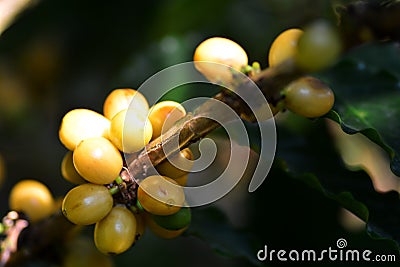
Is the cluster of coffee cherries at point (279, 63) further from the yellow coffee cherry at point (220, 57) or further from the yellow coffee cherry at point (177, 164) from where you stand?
the yellow coffee cherry at point (177, 164)

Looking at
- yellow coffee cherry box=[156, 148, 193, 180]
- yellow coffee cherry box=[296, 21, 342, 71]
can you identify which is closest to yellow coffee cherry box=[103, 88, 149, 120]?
yellow coffee cherry box=[156, 148, 193, 180]

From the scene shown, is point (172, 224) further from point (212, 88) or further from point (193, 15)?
point (193, 15)

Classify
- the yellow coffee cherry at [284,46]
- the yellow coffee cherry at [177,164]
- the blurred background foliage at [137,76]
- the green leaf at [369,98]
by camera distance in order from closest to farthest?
the yellow coffee cherry at [284,46] < the yellow coffee cherry at [177,164] < the green leaf at [369,98] < the blurred background foliage at [137,76]

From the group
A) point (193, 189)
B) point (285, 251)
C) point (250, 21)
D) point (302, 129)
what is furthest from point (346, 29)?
point (250, 21)

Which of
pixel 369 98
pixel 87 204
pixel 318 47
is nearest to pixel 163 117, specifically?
pixel 87 204

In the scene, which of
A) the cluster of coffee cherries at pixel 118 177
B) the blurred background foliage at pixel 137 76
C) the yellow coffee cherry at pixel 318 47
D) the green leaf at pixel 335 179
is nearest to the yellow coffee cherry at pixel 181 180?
the cluster of coffee cherries at pixel 118 177

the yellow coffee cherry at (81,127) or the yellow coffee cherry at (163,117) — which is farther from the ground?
the yellow coffee cherry at (81,127)

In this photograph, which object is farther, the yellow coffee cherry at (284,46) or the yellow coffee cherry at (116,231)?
the yellow coffee cherry at (116,231)
